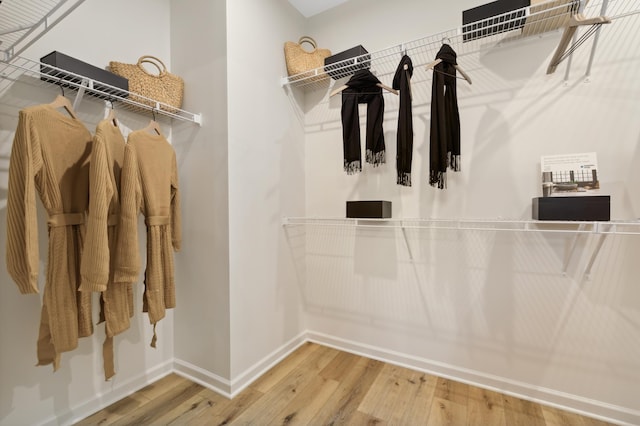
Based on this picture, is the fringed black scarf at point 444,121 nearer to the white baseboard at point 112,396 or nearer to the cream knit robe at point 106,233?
the cream knit robe at point 106,233

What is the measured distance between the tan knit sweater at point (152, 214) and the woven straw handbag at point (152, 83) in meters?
0.23

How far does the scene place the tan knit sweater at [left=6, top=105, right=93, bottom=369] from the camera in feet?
3.63

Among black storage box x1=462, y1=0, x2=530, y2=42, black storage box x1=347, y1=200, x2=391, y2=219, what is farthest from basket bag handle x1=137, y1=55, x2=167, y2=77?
black storage box x1=462, y1=0, x2=530, y2=42

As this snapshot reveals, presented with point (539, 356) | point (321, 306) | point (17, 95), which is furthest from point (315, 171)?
point (539, 356)

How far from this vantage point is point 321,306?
228cm

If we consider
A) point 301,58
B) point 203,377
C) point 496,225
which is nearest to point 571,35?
point 496,225

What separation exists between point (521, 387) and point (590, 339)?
1.45 feet

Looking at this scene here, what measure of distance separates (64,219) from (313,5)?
2.13 meters

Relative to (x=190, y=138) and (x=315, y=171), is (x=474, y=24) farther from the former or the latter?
(x=190, y=138)

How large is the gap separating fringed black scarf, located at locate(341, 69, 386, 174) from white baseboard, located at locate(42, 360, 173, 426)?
1756 millimetres

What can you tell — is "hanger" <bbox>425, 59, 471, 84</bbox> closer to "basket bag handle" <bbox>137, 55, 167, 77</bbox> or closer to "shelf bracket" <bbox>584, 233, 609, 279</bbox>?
"shelf bracket" <bbox>584, 233, 609, 279</bbox>

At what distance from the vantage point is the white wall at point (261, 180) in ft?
5.58

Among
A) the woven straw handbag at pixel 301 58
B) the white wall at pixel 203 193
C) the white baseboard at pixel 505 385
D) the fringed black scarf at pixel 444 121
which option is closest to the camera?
the white baseboard at pixel 505 385

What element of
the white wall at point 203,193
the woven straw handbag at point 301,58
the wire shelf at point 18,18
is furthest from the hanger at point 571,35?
the wire shelf at point 18,18
